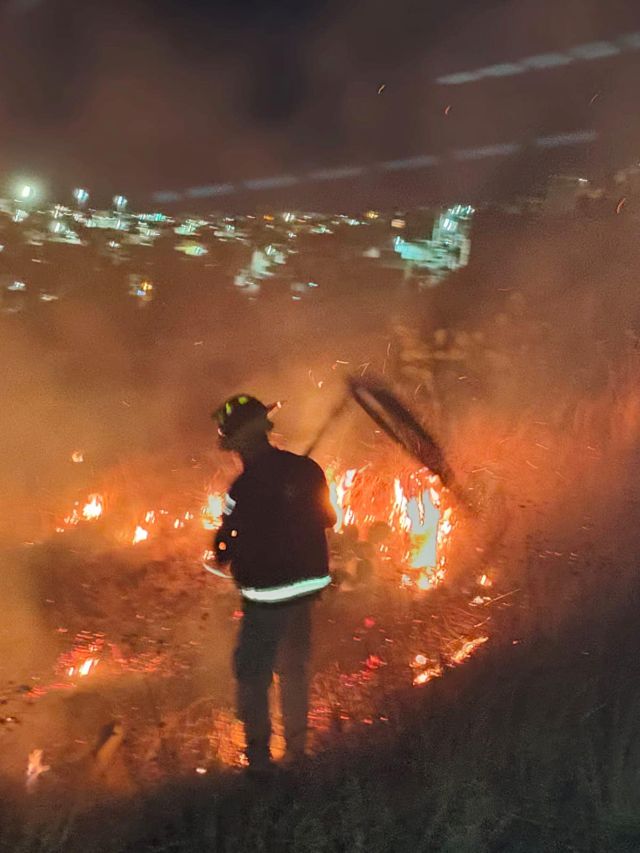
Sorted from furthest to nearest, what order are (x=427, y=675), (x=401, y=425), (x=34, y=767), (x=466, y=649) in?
1. (x=401, y=425)
2. (x=466, y=649)
3. (x=427, y=675)
4. (x=34, y=767)

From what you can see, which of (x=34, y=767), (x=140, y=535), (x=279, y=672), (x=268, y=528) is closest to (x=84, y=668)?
(x=34, y=767)

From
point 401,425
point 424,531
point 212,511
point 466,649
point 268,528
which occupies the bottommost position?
point 466,649

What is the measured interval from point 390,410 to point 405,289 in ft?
6.73

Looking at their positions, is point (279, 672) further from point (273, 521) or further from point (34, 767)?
point (34, 767)

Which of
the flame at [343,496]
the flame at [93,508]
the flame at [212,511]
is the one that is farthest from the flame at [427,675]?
the flame at [93,508]

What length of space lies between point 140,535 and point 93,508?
22.6 inches

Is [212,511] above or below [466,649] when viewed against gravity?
above

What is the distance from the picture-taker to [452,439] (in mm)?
6586

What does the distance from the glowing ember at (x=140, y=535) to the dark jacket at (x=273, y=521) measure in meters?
2.32

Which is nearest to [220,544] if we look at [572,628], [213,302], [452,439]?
[572,628]

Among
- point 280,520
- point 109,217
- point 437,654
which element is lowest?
point 437,654

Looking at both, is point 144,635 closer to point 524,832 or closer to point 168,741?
point 168,741

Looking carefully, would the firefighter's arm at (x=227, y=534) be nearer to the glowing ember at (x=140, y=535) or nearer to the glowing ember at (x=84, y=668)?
the glowing ember at (x=84, y=668)

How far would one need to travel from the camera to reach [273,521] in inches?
143
